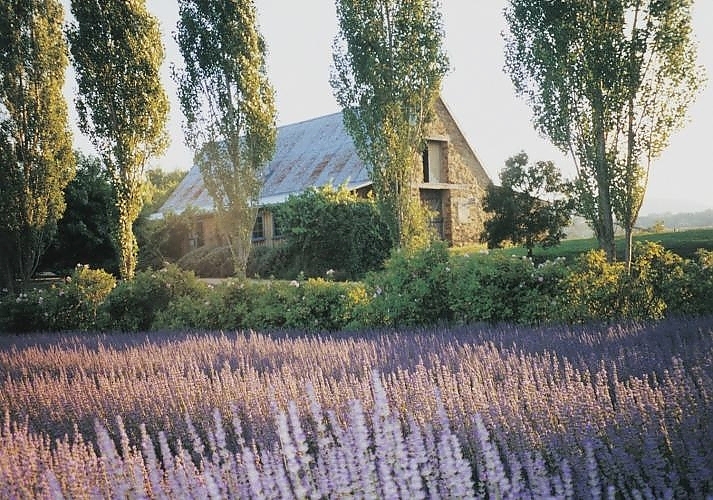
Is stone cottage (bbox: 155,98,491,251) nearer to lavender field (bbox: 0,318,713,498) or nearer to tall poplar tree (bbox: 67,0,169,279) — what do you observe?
tall poplar tree (bbox: 67,0,169,279)

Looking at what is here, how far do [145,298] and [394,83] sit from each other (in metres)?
8.65

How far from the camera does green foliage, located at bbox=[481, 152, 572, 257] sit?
1805cm

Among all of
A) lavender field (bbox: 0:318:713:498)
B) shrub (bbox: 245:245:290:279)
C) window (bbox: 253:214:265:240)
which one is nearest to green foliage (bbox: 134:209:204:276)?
window (bbox: 253:214:265:240)

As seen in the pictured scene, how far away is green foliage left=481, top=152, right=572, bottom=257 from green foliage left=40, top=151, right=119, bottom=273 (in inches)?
643

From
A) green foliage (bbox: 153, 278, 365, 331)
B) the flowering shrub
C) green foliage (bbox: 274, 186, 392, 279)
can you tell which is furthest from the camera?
green foliage (bbox: 274, 186, 392, 279)

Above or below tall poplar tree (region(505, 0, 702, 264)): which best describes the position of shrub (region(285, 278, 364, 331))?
below

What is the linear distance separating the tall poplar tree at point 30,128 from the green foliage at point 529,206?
14.0 metres

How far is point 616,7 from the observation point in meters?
11.0

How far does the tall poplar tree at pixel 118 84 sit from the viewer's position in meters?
17.8

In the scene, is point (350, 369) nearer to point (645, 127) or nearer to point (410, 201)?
point (645, 127)

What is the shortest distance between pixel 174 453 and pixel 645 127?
1021 cm

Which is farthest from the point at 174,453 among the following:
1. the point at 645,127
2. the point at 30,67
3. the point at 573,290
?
the point at 30,67

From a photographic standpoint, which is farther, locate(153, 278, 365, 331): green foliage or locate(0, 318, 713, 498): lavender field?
locate(153, 278, 365, 331): green foliage

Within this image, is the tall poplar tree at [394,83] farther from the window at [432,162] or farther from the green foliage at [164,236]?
the green foliage at [164,236]
